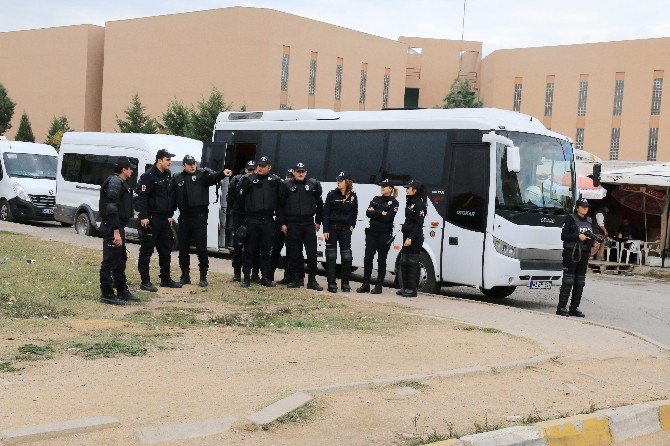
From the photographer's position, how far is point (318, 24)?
192ft

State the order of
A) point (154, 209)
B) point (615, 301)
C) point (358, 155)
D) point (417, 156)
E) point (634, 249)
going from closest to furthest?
point (154, 209) < point (417, 156) < point (615, 301) < point (358, 155) < point (634, 249)

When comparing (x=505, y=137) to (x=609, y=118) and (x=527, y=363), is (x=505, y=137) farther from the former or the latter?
(x=609, y=118)

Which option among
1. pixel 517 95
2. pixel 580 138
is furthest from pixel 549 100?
pixel 580 138

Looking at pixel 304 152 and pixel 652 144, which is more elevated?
pixel 652 144

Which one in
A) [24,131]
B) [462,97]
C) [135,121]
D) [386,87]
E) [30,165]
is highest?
[386,87]

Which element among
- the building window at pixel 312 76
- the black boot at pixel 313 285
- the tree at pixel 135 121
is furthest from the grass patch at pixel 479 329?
the building window at pixel 312 76

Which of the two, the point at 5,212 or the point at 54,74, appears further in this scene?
the point at 54,74

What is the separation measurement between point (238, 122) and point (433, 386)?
1235 centimetres

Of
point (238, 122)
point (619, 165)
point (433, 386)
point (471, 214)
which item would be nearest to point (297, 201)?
point (471, 214)

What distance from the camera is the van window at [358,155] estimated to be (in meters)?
15.5

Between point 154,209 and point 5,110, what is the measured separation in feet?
196

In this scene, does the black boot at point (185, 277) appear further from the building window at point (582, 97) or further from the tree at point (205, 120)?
the building window at point (582, 97)

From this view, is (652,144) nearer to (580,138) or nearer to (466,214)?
(580,138)

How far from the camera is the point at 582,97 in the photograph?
59.2 m
